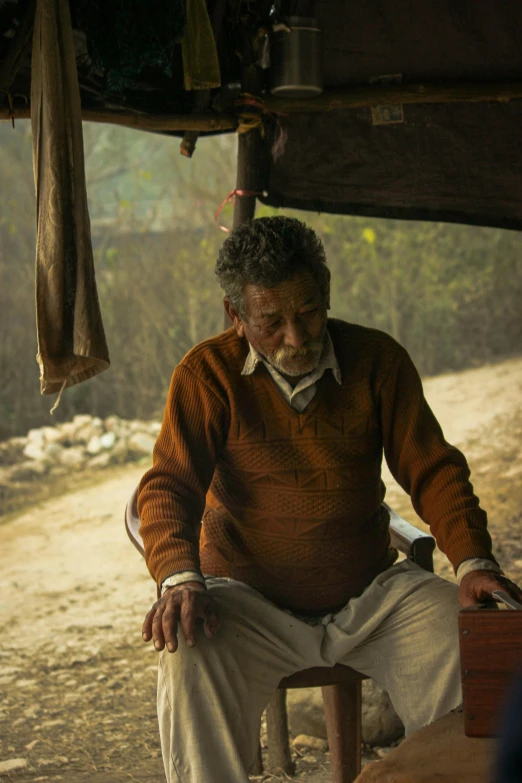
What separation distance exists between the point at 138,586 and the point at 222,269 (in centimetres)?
345

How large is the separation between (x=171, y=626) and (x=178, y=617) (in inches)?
1.4

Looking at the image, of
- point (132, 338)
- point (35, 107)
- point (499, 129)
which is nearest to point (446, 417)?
point (132, 338)

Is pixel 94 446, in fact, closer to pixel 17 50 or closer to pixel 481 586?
pixel 17 50

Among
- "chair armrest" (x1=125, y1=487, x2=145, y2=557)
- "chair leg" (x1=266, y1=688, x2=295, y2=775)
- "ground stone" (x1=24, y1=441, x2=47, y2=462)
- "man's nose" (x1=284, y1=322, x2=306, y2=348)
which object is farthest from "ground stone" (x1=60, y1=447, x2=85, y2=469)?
"man's nose" (x1=284, y1=322, x2=306, y2=348)

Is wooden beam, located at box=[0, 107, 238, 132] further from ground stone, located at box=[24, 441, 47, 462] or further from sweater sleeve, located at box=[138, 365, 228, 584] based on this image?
ground stone, located at box=[24, 441, 47, 462]

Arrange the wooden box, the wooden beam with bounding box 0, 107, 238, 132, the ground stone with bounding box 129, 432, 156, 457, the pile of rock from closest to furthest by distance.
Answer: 1. the wooden box
2. the wooden beam with bounding box 0, 107, 238, 132
3. the pile of rock
4. the ground stone with bounding box 129, 432, 156, 457

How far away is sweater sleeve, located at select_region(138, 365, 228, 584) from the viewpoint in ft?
7.70

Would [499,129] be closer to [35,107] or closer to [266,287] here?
[266,287]

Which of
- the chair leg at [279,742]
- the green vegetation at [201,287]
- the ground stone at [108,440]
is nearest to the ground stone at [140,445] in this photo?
the ground stone at [108,440]

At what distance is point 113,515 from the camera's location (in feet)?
22.4

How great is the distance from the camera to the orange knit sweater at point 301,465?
2.54 meters

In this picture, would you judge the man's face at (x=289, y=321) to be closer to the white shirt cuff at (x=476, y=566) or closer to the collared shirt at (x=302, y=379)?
the collared shirt at (x=302, y=379)

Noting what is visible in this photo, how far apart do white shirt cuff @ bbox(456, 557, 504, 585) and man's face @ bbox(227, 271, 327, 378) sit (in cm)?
67

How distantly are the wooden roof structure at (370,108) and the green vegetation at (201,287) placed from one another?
6.01 metres
